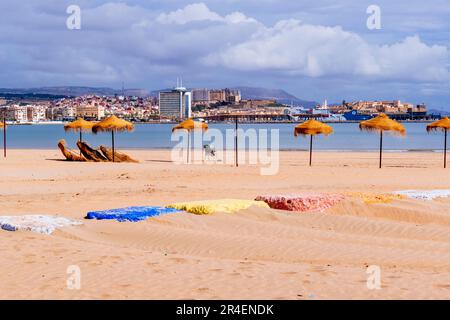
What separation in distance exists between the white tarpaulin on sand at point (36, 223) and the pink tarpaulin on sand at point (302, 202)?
2.93m

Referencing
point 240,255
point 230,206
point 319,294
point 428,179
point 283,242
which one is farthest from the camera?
point 428,179

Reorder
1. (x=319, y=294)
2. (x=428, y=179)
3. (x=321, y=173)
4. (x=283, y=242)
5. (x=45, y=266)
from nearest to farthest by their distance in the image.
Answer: (x=319, y=294)
(x=45, y=266)
(x=283, y=242)
(x=428, y=179)
(x=321, y=173)

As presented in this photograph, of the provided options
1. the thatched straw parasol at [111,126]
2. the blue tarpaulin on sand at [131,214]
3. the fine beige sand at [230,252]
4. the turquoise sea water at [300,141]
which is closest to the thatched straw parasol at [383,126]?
the thatched straw parasol at [111,126]

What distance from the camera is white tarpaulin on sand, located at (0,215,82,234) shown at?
7.67 m

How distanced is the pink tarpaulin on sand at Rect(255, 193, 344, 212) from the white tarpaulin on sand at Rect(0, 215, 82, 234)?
2928 millimetres

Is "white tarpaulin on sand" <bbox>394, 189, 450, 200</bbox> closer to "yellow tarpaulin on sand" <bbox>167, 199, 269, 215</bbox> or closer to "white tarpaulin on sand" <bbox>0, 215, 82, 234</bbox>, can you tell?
"yellow tarpaulin on sand" <bbox>167, 199, 269, 215</bbox>

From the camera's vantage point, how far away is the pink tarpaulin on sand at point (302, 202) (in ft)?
31.2

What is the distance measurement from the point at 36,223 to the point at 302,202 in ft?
12.0

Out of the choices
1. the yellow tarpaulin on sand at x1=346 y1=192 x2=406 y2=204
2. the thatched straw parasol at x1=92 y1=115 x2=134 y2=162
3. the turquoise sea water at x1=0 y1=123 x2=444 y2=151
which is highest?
the thatched straw parasol at x1=92 y1=115 x2=134 y2=162

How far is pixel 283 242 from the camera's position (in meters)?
7.41

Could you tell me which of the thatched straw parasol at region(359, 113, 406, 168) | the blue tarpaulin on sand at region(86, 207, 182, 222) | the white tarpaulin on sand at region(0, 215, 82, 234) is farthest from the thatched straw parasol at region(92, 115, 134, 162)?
the white tarpaulin on sand at region(0, 215, 82, 234)

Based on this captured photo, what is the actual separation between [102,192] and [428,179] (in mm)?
8167

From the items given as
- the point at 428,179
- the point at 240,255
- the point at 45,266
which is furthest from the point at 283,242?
the point at 428,179
